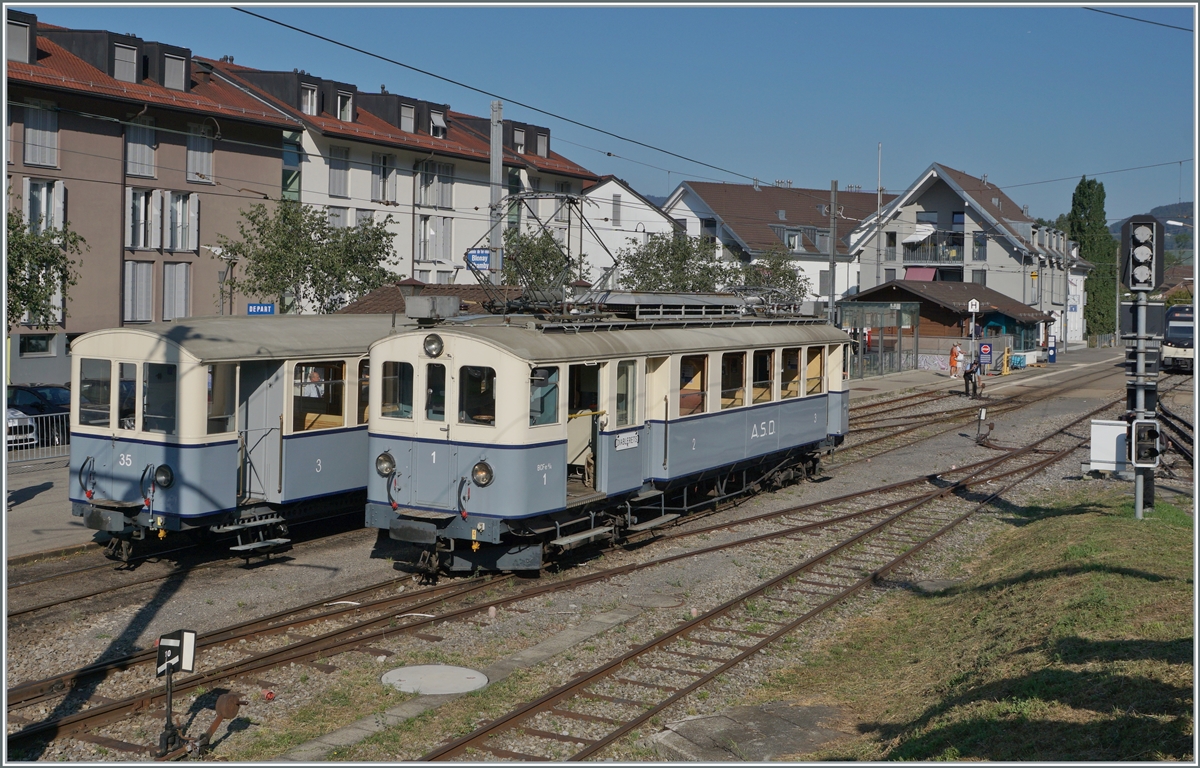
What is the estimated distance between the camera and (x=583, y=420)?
14719mm

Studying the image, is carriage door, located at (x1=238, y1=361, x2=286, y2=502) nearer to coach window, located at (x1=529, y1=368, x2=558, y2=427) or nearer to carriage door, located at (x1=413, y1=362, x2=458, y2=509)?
carriage door, located at (x1=413, y1=362, x2=458, y2=509)

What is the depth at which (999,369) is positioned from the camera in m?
53.2

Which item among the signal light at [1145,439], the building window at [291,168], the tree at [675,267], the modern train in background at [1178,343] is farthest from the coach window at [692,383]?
the modern train in background at [1178,343]

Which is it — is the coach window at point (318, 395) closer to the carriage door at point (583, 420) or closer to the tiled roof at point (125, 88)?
the carriage door at point (583, 420)

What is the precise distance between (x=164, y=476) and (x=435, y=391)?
11.3 ft

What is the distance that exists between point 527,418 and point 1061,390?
36.2 m

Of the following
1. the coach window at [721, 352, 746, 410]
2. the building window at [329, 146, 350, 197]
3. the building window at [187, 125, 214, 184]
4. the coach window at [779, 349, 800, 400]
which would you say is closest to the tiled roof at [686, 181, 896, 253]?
the building window at [329, 146, 350, 197]

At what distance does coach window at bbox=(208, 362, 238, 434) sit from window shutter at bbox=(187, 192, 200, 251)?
26820 mm

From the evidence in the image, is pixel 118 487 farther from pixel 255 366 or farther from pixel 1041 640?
pixel 1041 640

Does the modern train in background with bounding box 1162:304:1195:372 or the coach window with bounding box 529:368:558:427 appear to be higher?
the modern train in background with bounding box 1162:304:1195:372

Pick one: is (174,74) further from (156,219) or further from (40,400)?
(40,400)

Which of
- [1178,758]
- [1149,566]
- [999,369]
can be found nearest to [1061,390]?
[999,369]

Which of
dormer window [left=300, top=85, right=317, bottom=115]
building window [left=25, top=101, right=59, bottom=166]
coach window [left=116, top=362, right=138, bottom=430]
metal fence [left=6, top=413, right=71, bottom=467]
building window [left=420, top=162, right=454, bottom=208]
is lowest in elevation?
metal fence [left=6, top=413, right=71, bottom=467]

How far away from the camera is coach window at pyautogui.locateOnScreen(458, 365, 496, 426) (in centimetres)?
1292
